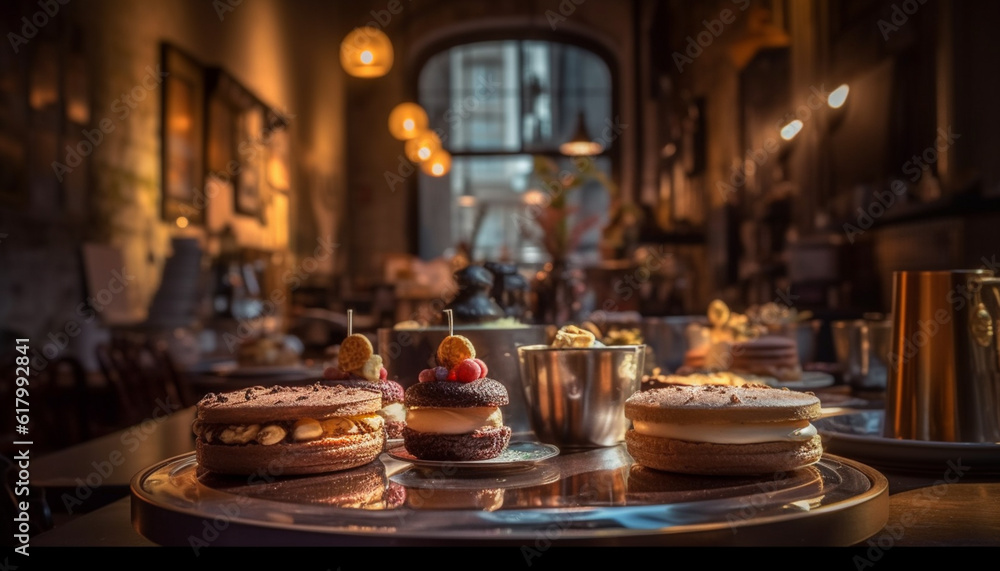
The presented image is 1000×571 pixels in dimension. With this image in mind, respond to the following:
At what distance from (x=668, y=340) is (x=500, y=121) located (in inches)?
532

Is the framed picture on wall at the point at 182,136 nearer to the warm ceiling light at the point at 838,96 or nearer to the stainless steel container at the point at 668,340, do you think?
the warm ceiling light at the point at 838,96

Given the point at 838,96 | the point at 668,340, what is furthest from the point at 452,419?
the point at 838,96

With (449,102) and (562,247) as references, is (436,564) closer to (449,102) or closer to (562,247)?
(562,247)

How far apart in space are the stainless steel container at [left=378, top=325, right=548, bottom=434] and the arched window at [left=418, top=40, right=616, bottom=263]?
14.0 meters

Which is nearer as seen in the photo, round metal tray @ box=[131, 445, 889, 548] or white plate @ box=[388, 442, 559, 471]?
round metal tray @ box=[131, 445, 889, 548]

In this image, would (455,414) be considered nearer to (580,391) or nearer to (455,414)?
(455,414)

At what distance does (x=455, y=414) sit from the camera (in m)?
1.12

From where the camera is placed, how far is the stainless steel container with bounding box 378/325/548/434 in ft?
4.58

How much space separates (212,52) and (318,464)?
8091mm

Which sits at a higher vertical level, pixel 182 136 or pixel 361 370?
pixel 182 136

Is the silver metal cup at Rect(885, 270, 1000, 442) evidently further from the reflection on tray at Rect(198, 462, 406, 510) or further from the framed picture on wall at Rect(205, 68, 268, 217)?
the framed picture on wall at Rect(205, 68, 268, 217)

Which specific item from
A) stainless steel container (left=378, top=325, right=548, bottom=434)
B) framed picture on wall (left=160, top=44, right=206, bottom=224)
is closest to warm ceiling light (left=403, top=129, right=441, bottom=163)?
framed picture on wall (left=160, top=44, right=206, bottom=224)

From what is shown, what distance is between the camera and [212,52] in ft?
27.3

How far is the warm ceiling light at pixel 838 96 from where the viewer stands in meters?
5.19
